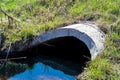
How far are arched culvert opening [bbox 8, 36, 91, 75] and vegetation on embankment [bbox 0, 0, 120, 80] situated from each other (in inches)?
22.6

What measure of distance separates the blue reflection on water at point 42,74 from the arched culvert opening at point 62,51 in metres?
Result: 0.40

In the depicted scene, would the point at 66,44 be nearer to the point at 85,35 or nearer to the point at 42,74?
the point at 42,74

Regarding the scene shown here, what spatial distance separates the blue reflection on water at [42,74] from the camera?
11.7 m

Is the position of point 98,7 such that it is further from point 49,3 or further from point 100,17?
point 49,3

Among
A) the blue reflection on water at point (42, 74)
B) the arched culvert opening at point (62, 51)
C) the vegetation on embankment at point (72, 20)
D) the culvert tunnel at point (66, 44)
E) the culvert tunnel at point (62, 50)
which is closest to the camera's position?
the vegetation on embankment at point (72, 20)

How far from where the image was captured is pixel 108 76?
948 cm

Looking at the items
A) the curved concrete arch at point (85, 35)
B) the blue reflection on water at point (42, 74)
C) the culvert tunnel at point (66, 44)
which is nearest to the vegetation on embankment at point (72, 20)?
the curved concrete arch at point (85, 35)

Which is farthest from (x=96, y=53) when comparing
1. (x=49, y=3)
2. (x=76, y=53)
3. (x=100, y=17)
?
(x=49, y=3)

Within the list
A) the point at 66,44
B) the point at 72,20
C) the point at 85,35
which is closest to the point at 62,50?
the point at 66,44

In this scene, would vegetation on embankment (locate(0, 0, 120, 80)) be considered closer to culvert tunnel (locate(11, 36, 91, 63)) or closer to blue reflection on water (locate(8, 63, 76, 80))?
culvert tunnel (locate(11, 36, 91, 63))

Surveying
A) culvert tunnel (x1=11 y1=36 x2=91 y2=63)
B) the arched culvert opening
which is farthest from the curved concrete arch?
culvert tunnel (x1=11 y1=36 x2=91 y2=63)

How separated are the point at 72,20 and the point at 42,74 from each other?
2.31 meters

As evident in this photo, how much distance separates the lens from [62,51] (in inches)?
542

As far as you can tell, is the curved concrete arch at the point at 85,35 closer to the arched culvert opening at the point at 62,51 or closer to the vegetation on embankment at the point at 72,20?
the vegetation on embankment at the point at 72,20
